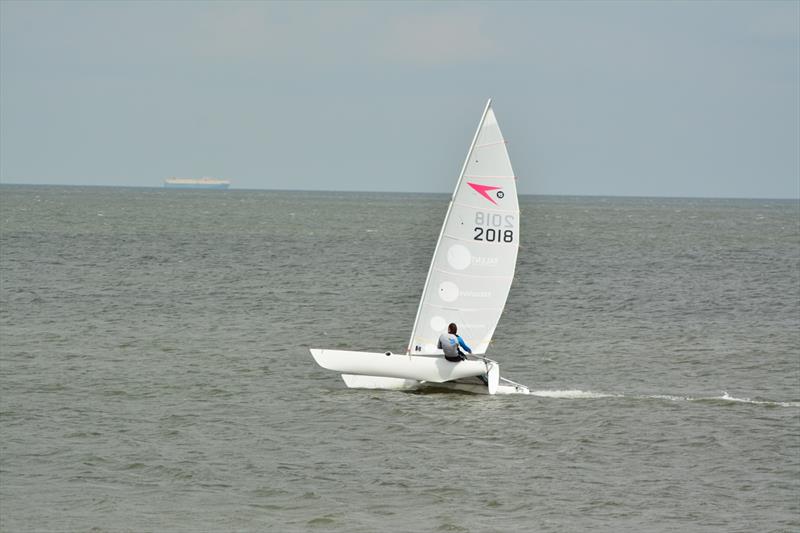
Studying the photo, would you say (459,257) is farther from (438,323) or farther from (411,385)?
(411,385)

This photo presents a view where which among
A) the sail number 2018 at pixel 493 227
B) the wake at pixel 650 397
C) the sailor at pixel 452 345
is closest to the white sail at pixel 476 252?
the sail number 2018 at pixel 493 227

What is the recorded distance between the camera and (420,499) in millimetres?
19078

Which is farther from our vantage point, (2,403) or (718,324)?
(718,324)

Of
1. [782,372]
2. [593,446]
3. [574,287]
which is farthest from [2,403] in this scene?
[574,287]

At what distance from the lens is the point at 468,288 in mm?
28500

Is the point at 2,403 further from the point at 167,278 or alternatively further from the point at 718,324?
the point at 167,278

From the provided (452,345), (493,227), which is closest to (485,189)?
(493,227)

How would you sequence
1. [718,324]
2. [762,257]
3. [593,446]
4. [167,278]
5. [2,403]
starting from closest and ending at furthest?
[593,446] < [2,403] < [718,324] < [167,278] < [762,257]

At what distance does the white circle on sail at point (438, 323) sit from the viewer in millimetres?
28281

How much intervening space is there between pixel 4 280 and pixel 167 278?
26.5 feet

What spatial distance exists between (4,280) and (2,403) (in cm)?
2845

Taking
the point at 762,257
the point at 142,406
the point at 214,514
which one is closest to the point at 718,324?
the point at 142,406

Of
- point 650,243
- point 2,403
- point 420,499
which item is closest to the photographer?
point 420,499

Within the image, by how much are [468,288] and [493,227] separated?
1.62 meters
